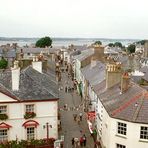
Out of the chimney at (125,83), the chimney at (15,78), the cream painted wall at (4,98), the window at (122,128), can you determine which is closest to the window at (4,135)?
the cream painted wall at (4,98)

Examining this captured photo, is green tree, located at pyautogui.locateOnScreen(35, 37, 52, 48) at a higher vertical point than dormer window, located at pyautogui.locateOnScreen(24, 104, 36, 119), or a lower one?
higher

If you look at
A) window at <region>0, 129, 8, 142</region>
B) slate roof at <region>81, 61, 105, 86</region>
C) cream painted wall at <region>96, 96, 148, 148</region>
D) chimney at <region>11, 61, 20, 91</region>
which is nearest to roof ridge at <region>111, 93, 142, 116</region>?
cream painted wall at <region>96, 96, 148, 148</region>

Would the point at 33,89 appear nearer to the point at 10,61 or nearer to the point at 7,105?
the point at 7,105

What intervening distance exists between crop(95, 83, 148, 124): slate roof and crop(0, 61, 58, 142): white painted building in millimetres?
5925

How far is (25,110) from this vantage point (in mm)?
32750

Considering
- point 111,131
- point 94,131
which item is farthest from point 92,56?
point 111,131

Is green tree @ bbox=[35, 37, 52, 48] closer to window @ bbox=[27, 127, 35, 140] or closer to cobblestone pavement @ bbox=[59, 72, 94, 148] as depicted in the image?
cobblestone pavement @ bbox=[59, 72, 94, 148]

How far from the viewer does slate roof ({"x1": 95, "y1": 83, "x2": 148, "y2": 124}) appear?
89.9 ft

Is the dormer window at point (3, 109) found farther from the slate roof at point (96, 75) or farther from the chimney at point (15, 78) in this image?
the slate roof at point (96, 75)

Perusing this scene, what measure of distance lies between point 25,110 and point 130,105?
1063 centimetres

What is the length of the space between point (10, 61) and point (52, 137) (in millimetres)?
73989

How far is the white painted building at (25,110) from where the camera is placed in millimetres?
32281

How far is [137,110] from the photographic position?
2778cm

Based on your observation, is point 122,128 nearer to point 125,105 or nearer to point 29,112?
point 125,105
